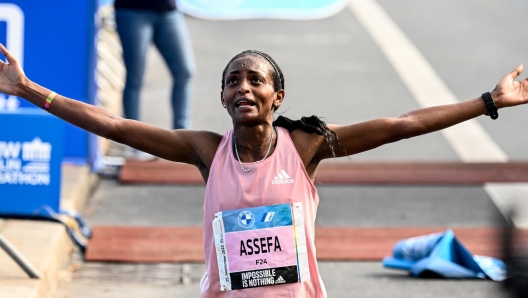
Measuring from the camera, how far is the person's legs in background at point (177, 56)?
30.6 ft

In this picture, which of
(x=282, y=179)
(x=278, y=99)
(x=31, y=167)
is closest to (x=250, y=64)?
(x=278, y=99)

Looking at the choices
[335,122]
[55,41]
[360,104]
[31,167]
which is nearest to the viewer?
[31,167]

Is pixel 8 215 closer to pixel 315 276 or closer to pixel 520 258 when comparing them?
pixel 315 276

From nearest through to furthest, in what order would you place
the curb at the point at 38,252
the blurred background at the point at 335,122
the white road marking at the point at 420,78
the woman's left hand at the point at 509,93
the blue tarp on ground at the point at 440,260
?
1. the woman's left hand at the point at 509,93
2. the curb at the point at 38,252
3. the blue tarp on ground at the point at 440,260
4. the blurred background at the point at 335,122
5. the white road marking at the point at 420,78

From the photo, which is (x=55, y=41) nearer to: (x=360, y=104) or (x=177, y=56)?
(x=177, y=56)

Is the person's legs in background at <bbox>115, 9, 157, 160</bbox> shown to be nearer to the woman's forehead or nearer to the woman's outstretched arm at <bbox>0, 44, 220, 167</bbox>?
the woman's outstretched arm at <bbox>0, 44, 220, 167</bbox>

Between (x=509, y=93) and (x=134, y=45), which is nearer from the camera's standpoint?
(x=509, y=93)

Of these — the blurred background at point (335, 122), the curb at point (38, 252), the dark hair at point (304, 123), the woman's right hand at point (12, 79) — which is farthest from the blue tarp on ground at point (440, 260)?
the woman's right hand at point (12, 79)

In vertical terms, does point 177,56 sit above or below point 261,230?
above

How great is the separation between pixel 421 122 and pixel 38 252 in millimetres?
3377

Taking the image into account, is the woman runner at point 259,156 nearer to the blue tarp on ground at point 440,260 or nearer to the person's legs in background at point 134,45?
the blue tarp on ground at point 440,260

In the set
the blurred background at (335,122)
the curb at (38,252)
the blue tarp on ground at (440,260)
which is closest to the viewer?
the curb at (38,252)

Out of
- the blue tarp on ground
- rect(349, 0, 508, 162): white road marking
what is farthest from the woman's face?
rect(349, 0, 508, 162): white road marking

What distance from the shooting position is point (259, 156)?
4.13 meters
